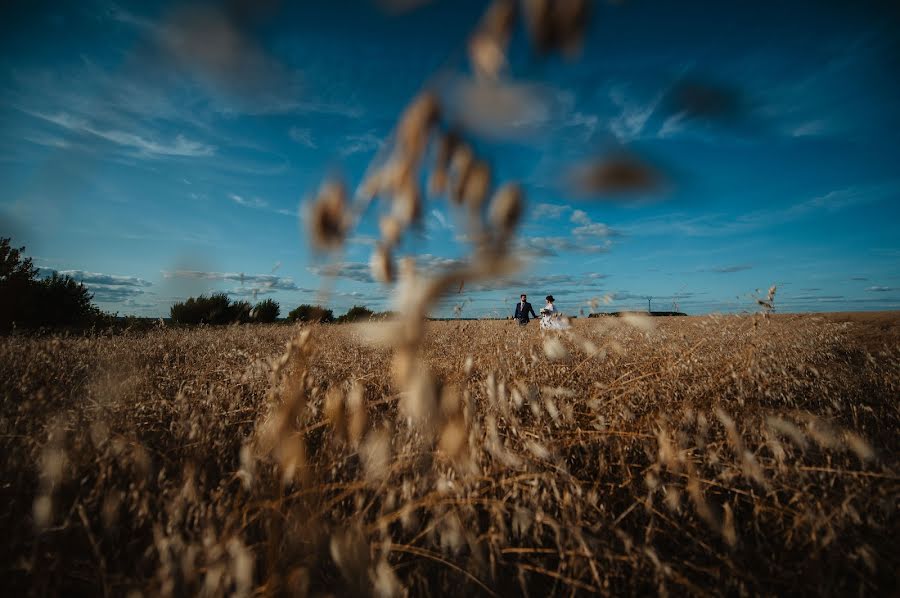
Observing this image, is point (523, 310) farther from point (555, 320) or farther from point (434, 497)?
point (434, 497)

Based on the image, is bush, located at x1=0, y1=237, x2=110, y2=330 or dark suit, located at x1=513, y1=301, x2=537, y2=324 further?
dark suit, located at x1=513, y1=301, x2=537, y2=324

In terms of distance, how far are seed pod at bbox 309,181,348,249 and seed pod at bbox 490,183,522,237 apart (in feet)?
1.05

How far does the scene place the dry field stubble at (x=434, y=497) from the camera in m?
0.95

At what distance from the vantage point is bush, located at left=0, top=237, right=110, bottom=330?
32.9 feet

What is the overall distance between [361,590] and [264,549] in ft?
1.44

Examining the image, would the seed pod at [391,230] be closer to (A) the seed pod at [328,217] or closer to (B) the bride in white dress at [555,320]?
(A) the seed pod at [328,217]

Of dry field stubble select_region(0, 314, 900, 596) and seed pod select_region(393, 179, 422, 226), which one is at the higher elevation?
seed pod select_region(393, 179, 422, 226)

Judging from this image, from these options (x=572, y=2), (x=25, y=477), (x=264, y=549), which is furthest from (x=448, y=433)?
(x=25, y=477)

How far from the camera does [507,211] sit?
70cm

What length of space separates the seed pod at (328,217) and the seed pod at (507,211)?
32cm

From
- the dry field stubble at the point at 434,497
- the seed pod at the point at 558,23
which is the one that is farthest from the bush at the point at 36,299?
the seed pod at the point at 558,23

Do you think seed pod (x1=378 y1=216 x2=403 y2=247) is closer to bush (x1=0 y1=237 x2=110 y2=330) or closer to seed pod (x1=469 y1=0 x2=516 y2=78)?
seed pod (x1=469 y1=0 x2=516 y2=78)

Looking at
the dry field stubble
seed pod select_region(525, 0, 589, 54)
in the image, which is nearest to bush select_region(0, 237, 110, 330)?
the dry field stubble

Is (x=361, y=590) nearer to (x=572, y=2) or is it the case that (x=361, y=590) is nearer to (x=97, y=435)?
(x=572, y=2)
